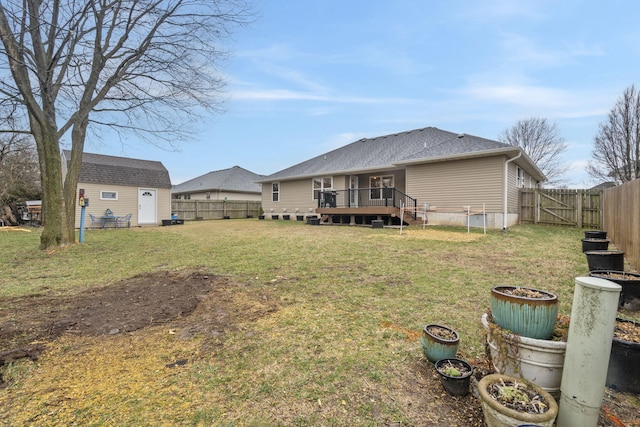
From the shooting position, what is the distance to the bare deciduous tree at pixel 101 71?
24.9 feet

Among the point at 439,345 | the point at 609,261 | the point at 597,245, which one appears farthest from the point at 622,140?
the point at 439,345

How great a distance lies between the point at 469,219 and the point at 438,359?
1085 centimetres

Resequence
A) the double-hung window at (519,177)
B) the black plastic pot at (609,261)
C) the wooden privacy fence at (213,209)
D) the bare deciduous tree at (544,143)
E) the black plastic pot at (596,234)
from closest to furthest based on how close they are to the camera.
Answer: the black plastic pot at (609,261) < the black plastic pot at (596,234) < the double-hung window at (519,177) < the wooden privacy fence at (213,209) < the bare deciduous tree at (544,143)

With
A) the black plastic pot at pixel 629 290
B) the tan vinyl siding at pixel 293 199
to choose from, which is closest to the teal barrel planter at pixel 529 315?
the black plastic pot at pixel 629 290

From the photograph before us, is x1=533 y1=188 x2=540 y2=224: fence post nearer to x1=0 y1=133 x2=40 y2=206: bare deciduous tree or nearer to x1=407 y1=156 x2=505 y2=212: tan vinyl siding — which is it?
x1=407 y1=156 x2=505 y2=212: tan vinyl siding

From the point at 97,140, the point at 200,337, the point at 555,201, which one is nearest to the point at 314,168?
the point at 97,140

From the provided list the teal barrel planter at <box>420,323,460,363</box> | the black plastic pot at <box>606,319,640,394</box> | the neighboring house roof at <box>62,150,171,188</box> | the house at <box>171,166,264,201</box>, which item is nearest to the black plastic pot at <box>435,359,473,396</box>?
the teal barrel planter at <box>420,323,460,363</box>

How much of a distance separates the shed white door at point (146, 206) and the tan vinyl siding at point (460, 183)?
49.7ft

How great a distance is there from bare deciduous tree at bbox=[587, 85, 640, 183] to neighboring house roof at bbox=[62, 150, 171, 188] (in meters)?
29.8

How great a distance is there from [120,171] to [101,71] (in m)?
10.2

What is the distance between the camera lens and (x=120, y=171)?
685 inches

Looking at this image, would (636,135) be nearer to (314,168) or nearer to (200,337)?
(314,168)

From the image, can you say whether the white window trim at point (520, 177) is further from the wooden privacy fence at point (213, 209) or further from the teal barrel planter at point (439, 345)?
the wooden privacy fence at point (213, 209)

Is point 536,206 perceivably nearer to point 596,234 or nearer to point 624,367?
point 596,234
